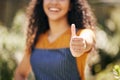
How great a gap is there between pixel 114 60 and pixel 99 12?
1292 millimetres

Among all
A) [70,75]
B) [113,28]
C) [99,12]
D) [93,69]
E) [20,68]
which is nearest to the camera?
[70,75]

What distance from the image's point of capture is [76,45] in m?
3.17

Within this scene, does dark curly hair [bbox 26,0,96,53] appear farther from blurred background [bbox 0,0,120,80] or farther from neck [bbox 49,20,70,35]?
blurred background [bbox 0,0,120,80]

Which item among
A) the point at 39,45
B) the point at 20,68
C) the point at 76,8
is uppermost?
the point at 76,8

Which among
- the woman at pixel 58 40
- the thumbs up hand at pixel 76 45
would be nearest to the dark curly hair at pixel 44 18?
the woman at pixel 58 40

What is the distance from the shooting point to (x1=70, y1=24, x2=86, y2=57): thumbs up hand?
10.4 ft

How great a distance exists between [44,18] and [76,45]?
0.72 meters

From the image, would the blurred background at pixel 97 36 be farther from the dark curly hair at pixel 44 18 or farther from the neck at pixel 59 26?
the neck at pixel 59 26

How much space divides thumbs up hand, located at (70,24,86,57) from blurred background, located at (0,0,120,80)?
Result: 2.29 meters

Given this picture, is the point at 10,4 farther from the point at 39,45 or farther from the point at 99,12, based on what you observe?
the point at 39,45

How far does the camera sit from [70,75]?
3.42m

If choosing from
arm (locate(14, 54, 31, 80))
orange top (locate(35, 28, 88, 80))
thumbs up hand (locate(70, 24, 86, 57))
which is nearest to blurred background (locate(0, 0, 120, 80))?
arm (locate(14, 54, 31, 80))

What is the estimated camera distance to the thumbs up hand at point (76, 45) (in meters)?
3.16

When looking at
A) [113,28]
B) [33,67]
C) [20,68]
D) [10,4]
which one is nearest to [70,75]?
[33,67]
